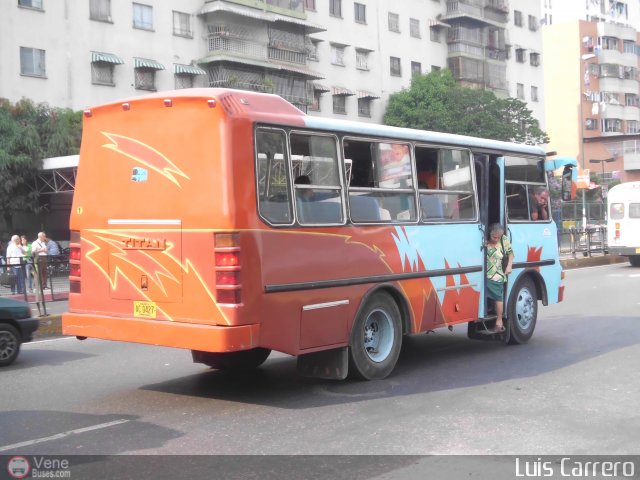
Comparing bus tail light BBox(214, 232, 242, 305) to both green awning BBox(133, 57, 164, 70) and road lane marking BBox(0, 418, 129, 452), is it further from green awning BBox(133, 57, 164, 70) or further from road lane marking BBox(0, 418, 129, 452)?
green awning BBox(133, 57, 164, 70)

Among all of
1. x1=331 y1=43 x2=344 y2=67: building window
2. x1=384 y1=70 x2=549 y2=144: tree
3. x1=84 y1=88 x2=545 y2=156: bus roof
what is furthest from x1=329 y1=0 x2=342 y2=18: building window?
x1=84 y1=88 x2=545 y2=156: bus roof

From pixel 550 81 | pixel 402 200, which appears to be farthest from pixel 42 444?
pixel 550 81

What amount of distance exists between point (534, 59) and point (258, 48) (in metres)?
32.1

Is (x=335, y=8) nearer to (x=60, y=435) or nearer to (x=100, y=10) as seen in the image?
(x=100, y=10)

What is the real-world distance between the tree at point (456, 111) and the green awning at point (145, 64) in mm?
16042

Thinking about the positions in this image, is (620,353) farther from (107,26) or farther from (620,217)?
(107,26)

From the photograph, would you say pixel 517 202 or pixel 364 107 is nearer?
pixel 517 202

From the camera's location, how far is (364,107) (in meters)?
Answer: 50.4

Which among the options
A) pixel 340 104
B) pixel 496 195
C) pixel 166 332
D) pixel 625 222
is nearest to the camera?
pixel 166 332

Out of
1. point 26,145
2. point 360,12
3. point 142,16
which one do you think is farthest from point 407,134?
point 360,12

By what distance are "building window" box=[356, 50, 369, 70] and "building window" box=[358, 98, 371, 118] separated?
2.04 metres

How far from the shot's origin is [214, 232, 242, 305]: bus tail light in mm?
6887

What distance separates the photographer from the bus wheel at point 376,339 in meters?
8.14

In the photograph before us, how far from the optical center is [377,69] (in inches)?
2025
